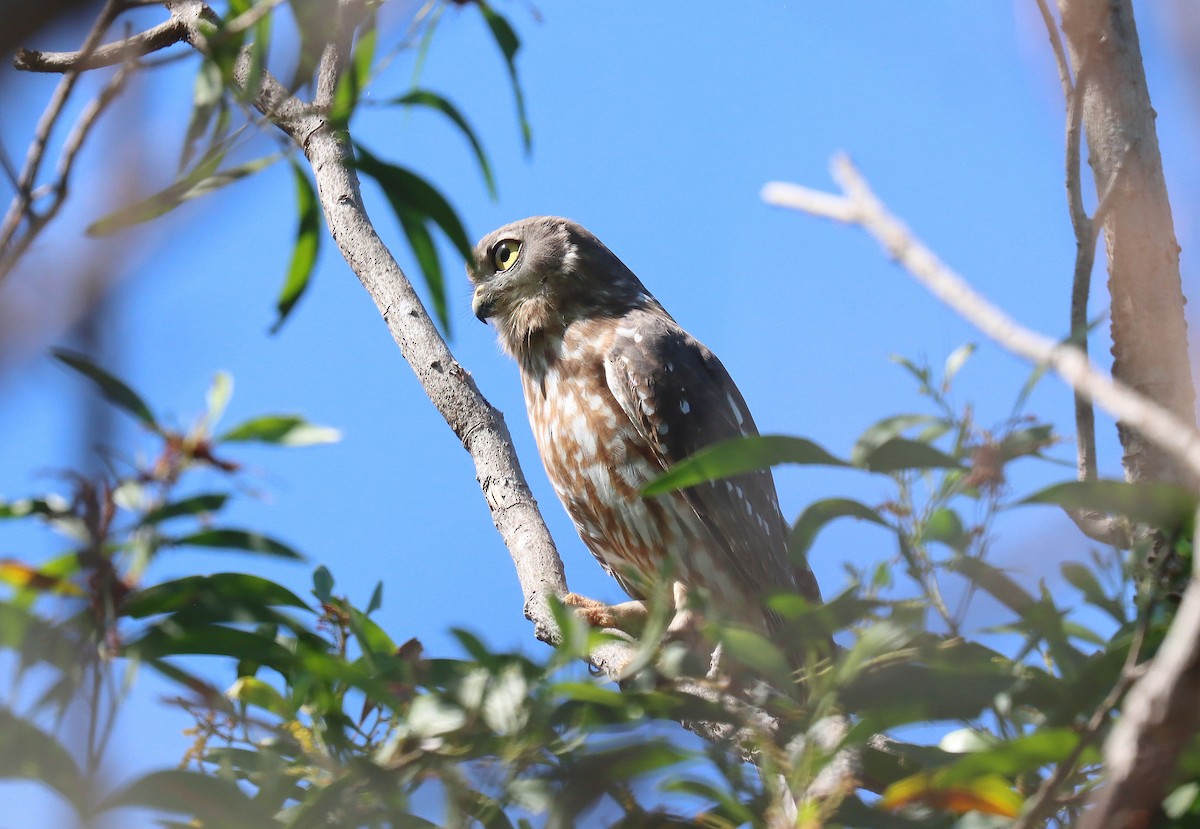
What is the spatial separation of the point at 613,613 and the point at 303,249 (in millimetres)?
1988

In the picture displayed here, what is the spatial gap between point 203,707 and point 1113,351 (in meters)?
1.81

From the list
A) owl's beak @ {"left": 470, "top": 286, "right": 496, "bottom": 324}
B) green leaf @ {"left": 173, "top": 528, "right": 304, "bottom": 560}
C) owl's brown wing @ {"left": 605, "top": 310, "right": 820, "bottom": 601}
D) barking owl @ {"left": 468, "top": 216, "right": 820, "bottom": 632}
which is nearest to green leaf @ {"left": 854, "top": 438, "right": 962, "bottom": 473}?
green leaf @ {"left": 173, "top": 528, "right": 304, "bottom": 560}

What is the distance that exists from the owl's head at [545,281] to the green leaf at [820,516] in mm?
3168

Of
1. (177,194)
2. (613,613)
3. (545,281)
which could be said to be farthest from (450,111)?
(545,281)

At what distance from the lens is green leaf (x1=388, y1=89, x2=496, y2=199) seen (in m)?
2.11

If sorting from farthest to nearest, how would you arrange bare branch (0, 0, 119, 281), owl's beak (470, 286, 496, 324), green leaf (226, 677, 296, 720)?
1. owl's beak (470, 286, 496, 324)
2. green leaf (226, 677, 296, 720)
3. bare branch (0, 0, 119, 281)

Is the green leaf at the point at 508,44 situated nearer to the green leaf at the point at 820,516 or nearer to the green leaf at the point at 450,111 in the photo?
the green leaf at the point at 450,111

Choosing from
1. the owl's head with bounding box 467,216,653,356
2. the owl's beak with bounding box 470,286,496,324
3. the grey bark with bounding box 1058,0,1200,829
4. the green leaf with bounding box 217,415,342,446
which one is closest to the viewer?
the green leaf with bounding box 217,415,342,446

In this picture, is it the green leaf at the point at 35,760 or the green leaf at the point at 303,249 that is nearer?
the green leaf at the point at 35,760

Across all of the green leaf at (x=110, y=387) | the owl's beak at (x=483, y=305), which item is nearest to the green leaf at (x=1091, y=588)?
the green leaf at (x=110, y=387)

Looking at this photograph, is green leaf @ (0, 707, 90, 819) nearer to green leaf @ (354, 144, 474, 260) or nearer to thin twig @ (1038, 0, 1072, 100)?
green leaf @ (354, 144, 474, 260)

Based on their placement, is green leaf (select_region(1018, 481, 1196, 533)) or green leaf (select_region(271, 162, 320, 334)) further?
green leaf (select_region(271, 162, 320, 334))

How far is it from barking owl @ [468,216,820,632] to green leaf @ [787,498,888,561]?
2.10 metres

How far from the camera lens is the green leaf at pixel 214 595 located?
167 cm
